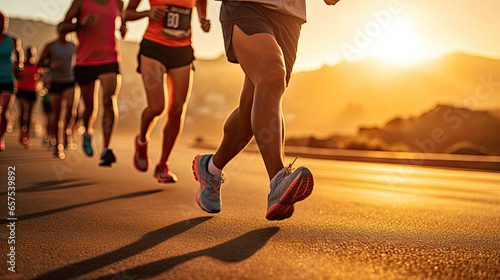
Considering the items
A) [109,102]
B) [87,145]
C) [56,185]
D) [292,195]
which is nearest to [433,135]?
[87,145]

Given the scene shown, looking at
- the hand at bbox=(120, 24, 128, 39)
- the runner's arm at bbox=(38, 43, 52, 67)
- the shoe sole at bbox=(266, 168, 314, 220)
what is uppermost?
the hand at bbox=(120, 24, 128, 39)

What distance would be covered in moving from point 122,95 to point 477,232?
78.0 m

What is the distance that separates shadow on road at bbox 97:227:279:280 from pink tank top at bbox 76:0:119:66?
4.38 metres

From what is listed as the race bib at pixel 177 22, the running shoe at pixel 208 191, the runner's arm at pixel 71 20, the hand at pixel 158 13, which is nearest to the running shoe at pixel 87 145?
the runner's arm at pixel 71 20

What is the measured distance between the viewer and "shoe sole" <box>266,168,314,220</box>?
94.5 inches

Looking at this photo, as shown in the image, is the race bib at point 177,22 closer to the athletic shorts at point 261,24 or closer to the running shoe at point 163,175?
the running shoe at point 163,175

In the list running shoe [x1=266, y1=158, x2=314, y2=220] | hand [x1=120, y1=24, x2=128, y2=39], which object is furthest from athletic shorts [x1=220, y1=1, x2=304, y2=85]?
hand [x1=120, y1=24, x2=128, y2=39]

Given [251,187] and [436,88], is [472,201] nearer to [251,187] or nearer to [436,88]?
[251,187]

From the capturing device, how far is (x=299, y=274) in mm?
1771

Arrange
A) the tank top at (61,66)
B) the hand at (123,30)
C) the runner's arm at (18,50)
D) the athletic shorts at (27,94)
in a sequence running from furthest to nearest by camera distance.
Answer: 1. the athletic shorts at (27,94)
2. the tank top at (61,66)
3. the runner's arm at (18,50)
4. the hand at (123,30)

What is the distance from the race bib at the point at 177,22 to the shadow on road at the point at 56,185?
5.45 feet

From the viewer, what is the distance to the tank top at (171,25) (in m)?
5.02

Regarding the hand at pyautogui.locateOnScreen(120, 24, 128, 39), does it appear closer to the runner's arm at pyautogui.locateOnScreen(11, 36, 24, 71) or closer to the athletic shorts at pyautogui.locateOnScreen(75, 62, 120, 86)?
the athletic shorts at pyautogui.locateOnScreen(75, 62, 120, 86)

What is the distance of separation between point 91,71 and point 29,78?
530 centimetres
